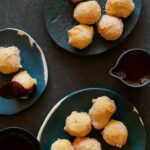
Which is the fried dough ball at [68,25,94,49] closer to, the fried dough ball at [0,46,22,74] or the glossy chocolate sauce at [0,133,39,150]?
the fried dough ball at [0,46,22,74]

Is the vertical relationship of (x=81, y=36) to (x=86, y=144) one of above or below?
above

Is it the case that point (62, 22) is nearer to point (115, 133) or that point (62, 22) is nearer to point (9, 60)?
point (9, 60)

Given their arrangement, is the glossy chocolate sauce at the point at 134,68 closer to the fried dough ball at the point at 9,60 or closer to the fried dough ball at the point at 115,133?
the fried dough ball at the point at 115,133

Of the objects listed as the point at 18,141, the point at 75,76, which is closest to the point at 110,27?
the point at 75,76

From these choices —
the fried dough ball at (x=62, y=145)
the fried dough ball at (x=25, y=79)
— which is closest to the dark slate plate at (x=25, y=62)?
the fried dough ball at (x=25, y=79)

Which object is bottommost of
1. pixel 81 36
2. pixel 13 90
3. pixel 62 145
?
pixel 62 145
